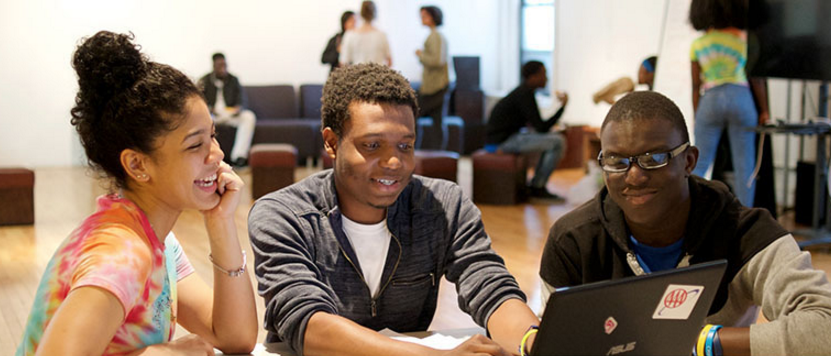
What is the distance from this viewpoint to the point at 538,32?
41.8 ft

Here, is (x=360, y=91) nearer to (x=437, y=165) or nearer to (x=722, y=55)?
(x=722, y=55)

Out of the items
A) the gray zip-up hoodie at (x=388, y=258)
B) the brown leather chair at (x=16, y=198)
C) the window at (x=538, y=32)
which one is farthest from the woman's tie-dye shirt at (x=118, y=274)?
the window at (x=538, y=32)

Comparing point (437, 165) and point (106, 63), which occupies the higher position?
point (106, 63)

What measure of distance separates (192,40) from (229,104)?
4.03 ft

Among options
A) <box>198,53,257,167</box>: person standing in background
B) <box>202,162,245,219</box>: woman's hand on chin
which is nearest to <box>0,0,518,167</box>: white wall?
<box>198,53,257,167</box>: person standing in background

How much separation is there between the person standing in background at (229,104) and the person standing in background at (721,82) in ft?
19.8

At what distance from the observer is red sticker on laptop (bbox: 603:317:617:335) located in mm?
1416

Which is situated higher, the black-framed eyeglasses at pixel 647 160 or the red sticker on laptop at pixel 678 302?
the black-framed eyeglasses at pixel 647 160

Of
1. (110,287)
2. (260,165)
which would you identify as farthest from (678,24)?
(110,287)

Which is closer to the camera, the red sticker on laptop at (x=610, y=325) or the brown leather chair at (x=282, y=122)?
the red sticker on laptop at (x=610, y=325)

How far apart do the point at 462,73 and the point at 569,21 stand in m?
1.79

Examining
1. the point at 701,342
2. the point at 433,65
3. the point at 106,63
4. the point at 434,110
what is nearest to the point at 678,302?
the point at 701,342

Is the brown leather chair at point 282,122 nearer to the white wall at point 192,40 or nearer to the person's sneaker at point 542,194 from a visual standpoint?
the white wall at point 192,40

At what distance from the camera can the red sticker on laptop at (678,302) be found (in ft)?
4.86
